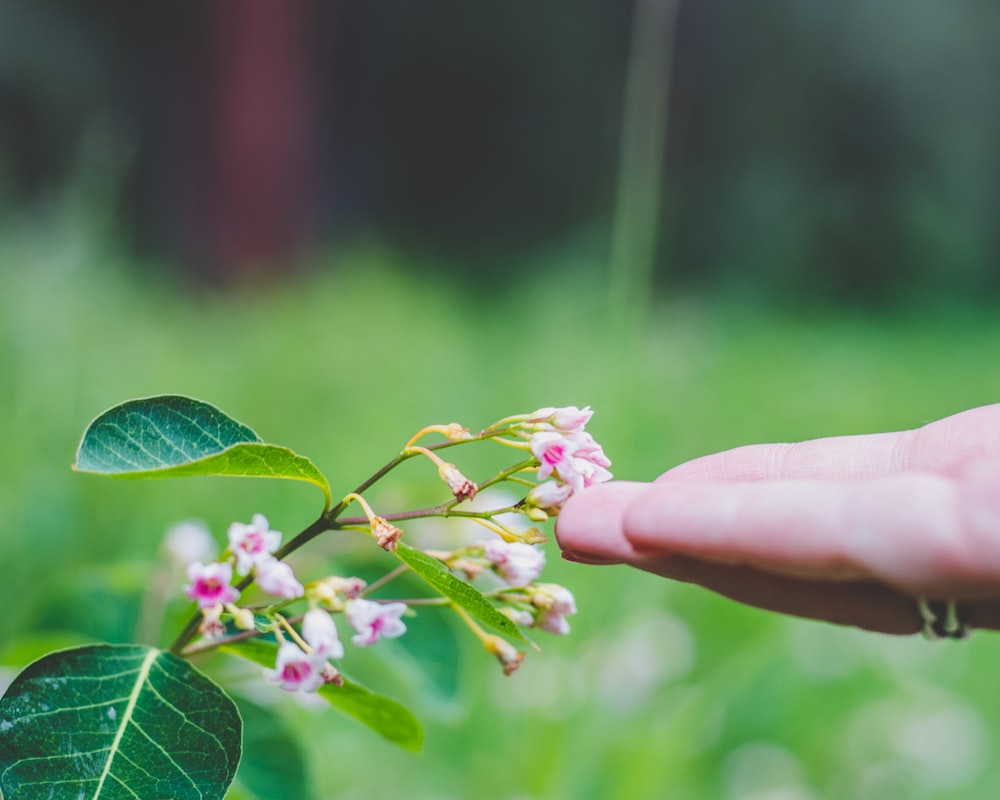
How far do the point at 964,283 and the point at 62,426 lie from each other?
212 inches

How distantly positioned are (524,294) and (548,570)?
2.63 metres

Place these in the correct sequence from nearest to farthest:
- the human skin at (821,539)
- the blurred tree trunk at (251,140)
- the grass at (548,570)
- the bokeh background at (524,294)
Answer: the human skin at (821,539), the grass at (548,570), the bokeh background at (524,294), the blurred tree trunk at (251,140)

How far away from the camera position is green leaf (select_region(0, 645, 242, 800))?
465 millimetres

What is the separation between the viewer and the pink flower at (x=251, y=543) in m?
0.47

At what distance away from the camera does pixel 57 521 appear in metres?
1.45

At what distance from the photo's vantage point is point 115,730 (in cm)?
49

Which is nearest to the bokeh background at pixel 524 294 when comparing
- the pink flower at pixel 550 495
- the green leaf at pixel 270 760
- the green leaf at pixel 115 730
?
the green leaf at pixel 270 760

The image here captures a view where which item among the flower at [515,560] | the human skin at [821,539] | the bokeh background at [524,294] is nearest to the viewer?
the human skin at [821,539]

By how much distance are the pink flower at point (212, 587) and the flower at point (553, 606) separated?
174 mm

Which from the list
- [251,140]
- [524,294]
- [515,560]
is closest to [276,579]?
[515,560]

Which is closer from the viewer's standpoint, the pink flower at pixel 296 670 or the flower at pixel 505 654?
the pink flower at pixel 296 670

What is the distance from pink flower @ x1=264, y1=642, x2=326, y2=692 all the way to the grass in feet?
0.65

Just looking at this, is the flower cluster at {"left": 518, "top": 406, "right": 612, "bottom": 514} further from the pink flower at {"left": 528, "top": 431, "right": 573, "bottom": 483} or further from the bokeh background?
the bokeh background

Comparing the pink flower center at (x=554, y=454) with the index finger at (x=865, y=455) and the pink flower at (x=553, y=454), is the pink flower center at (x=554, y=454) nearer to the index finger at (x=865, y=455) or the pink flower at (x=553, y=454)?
the pink flower at (x=553, y=454)
